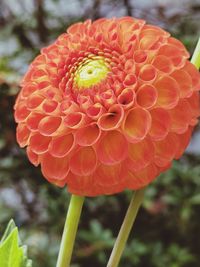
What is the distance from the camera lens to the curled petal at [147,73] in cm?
36

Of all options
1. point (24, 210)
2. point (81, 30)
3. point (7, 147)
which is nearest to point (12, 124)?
point (7, 147)

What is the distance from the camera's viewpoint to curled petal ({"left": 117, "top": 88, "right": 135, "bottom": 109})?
359mm

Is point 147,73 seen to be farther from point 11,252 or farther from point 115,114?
point 11,252

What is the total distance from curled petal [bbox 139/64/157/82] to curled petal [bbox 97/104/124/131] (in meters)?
0.02

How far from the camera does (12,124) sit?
899 millimetres

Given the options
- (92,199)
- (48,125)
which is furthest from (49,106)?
(92,199)

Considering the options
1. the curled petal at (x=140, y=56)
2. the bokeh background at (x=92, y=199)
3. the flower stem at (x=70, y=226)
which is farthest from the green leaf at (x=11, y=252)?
the bokeh background at (x=92, y=199)

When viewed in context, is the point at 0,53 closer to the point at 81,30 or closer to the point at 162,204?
the point at 162,204

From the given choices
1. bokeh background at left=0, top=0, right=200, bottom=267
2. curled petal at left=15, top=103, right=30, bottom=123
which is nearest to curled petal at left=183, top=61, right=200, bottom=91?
curled petal at left=15, top=103, right=30, bottom=123

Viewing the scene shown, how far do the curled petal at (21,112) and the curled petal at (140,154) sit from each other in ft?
0.24

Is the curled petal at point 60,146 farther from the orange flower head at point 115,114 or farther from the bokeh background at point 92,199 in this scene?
the bokeh background at point 92,199

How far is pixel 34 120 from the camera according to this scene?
38 cm

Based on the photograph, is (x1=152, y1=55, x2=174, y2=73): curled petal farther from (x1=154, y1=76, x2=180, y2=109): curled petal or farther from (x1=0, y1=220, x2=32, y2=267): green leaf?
(x1=0, y1=220, x2=32, y2=267): green leaf

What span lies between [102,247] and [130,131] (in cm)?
56
